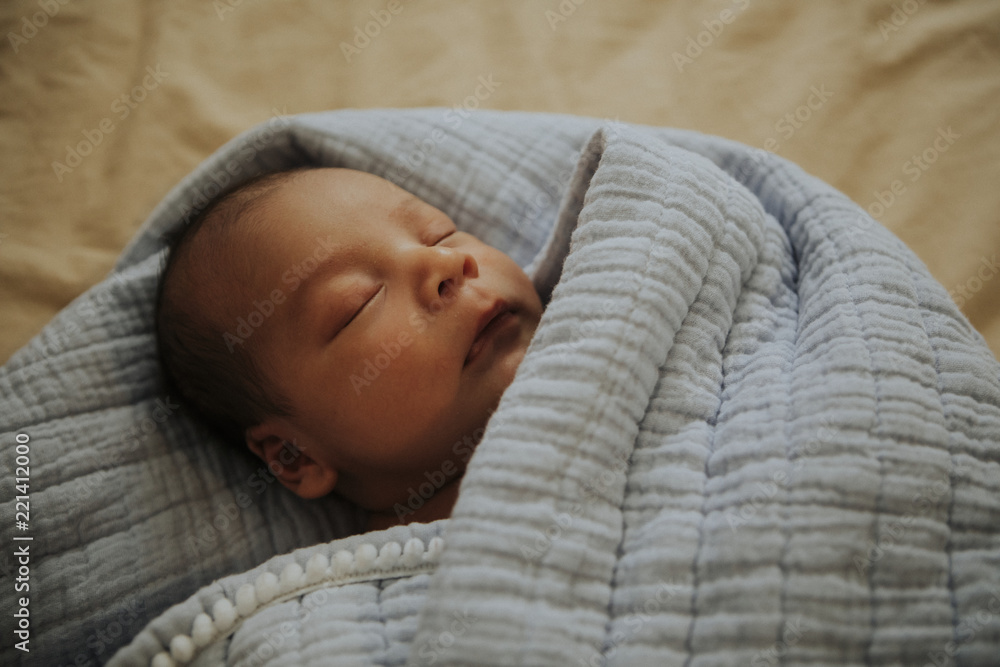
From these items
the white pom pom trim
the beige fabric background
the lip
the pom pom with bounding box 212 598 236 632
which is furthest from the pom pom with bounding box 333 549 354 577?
the beige fabric background

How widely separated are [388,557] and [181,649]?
25 centimetres

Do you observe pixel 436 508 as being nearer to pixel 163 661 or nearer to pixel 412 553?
pixel 412 553

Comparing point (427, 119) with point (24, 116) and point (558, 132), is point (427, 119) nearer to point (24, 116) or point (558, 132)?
point (558, 132)

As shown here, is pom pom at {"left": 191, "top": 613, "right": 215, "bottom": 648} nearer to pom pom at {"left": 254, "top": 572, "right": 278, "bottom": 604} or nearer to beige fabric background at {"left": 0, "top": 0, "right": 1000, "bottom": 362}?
pom pom at {"left": 254, "top": 572, "right": 278, "bottom": 604}

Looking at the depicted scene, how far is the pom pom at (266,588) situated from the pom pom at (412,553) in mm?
155

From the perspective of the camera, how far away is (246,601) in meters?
0.79

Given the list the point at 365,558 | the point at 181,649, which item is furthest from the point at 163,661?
the point at 365,558

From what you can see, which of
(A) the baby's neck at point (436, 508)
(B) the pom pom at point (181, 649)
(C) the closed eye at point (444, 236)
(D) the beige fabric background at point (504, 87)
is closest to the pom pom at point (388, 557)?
(A) the baby's neck at point (436, 508)

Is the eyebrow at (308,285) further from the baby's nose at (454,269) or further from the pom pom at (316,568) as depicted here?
the pom pom at (316,568)

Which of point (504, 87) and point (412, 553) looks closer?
point (412, 553)

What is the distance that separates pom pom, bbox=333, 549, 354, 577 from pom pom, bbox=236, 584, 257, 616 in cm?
10

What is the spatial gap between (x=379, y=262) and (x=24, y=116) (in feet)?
2.87

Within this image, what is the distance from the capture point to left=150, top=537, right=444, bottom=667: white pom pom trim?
0.78 meters

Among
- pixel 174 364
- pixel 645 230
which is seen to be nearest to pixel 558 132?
pixel 645 230
